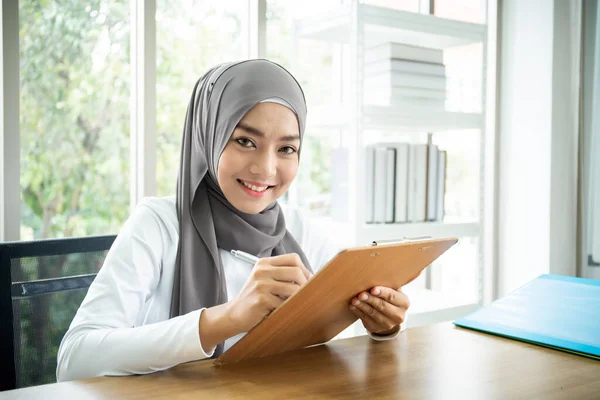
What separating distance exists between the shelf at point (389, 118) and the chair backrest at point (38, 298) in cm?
128

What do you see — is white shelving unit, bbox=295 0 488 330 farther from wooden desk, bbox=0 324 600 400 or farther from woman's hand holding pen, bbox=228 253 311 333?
woman's hand holding pen, bbox=228 253 311 333

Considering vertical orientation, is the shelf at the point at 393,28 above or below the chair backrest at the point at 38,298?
above

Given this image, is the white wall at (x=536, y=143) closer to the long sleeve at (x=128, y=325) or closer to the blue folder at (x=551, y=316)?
the blue folder at (x=551, y=316)

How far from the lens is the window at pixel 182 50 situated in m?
2.12

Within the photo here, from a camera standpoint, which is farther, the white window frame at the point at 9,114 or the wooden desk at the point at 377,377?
the white window frame at the point at 9,114

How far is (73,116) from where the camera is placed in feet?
6.51

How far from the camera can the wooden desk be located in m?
0.79

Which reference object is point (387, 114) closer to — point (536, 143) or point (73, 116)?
point (536, 143)

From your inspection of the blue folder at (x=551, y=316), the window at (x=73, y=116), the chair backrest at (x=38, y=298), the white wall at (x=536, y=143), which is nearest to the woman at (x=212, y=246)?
the chair backrest at (x=38, y=298)

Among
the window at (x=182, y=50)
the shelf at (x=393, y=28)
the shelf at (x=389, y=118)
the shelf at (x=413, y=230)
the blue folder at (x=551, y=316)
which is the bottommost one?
the blue folder at (x=551, y=316)

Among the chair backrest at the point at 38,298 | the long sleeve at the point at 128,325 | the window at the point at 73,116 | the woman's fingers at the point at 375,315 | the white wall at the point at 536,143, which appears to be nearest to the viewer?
the long sleeve at the point at 128,325

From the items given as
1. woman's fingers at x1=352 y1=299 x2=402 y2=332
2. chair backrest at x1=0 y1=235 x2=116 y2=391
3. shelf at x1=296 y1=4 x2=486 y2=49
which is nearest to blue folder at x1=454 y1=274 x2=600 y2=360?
woman's fingers at x1=352 y1=299 x2=402 y2=332

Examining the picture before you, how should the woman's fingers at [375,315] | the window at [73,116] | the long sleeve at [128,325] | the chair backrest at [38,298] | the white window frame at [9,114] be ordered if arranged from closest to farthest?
1. the long sleeve at [128,325]
2. the woman's fingers at [375,315]
3. the chair backrest at [38,298]
4. the white window frame at [9,114]
5. the window at [73,116]

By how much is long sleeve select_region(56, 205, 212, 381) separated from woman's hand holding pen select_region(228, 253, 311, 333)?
8 centimetres
